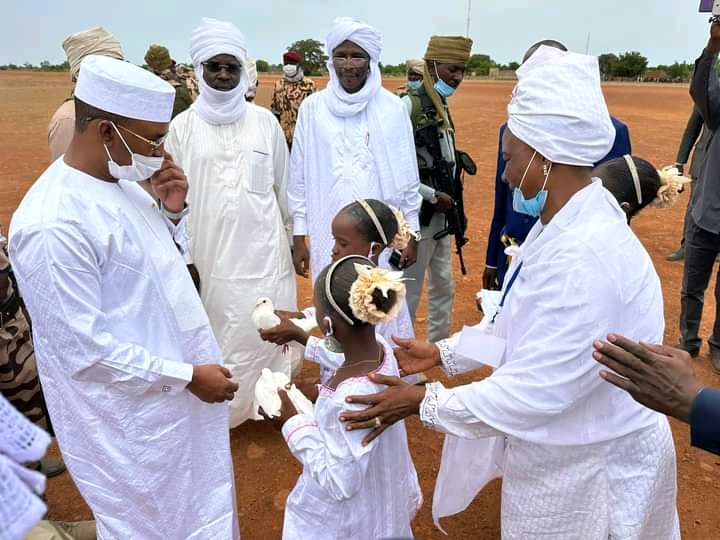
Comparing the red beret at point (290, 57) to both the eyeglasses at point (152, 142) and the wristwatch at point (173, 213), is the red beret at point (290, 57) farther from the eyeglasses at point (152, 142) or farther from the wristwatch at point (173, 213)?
the eyeglasses at point (152, 142)

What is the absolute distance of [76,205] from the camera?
2.19 metres

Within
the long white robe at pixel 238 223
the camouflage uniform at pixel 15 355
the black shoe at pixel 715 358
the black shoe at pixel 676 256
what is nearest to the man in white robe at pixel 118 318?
the camouflage uniform at pixel 15 355

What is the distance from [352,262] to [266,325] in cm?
85

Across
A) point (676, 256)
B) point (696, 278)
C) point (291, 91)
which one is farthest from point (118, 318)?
point (291, 91)

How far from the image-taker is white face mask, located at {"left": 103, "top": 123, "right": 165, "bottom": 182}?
91.4 inches

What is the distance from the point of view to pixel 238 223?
157 inches

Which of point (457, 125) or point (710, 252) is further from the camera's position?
point (457, 125)

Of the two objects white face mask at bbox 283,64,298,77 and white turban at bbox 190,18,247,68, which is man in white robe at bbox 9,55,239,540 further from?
white face mask at bbox 283,64,298,77

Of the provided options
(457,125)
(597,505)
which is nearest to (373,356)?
(597,505)

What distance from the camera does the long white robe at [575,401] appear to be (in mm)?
1993

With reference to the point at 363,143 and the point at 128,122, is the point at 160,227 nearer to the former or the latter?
the point at 128,122

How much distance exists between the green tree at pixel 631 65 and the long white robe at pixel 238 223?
71.8m

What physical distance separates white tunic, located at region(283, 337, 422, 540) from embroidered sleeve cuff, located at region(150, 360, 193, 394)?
1.43ft

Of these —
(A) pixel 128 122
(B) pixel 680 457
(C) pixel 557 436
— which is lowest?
(B) pixel 680 457
